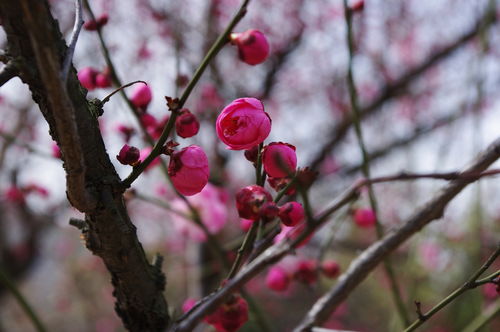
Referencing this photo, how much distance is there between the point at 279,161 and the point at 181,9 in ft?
11.7

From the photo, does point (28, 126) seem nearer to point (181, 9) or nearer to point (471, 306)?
point (181, 9)

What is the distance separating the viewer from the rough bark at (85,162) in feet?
1.69

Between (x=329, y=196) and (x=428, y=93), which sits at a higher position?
(x=428, y=93)

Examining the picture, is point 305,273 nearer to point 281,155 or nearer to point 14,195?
point 281,155

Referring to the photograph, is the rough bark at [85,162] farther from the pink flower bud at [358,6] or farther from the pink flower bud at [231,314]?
the pink flower bud at [358,6]

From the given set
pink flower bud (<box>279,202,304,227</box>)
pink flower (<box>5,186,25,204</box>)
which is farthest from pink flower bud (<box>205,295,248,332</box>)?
pink flower (<box>5,186,25,204</box>)

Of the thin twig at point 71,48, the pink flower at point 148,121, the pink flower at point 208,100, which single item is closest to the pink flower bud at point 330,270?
the pink flower at point 148,121

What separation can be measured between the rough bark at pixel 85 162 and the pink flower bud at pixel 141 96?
0.31m

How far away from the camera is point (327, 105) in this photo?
5070 millimetres

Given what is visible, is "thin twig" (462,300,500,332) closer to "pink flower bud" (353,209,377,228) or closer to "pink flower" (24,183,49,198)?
"pink flower bud" (353,209,377,228)

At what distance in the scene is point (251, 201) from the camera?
652 mm

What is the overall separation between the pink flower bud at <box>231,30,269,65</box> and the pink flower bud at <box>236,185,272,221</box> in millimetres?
213

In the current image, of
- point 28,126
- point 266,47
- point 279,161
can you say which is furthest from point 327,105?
point 279,161

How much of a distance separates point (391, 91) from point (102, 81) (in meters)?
3.52
